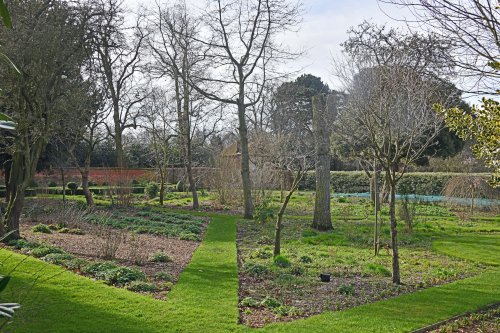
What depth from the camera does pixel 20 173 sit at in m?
10.5

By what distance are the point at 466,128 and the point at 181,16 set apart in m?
15.9

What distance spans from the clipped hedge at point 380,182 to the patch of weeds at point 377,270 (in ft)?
55.0

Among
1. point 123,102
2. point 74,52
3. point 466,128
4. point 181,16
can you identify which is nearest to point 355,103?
point 466,128

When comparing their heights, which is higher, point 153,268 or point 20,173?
point 20,173

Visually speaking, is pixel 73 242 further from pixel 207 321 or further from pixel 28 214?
pixel 207 321

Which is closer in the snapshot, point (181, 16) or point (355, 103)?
point (355, 103)

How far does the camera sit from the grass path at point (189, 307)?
532 centimetres

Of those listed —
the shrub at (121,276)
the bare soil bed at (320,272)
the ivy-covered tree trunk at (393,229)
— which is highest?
the ivy-covered tree trunk at (393,229)

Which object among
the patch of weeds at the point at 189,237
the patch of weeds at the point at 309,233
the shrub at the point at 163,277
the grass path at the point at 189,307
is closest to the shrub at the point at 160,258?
the grass path at the point at 189,307

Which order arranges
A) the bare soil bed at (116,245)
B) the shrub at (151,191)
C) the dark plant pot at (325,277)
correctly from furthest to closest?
the shrub at (151,191), the bare soil bed at (116,245), the dark plant pot at (325,277)

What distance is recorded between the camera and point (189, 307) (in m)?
6.00

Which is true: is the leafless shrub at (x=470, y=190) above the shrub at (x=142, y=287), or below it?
above

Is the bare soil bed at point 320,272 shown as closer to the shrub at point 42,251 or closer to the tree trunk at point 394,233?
the tree trunk at point 394,233

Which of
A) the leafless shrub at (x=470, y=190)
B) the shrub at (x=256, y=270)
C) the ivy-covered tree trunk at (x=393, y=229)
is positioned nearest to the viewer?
the ivy-covered tree trunk at (x=393, y=229)
